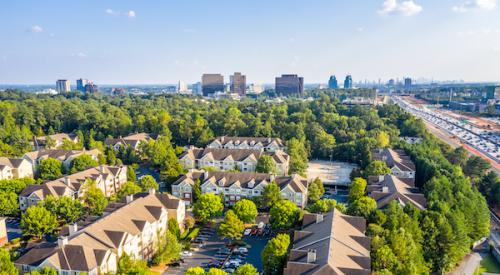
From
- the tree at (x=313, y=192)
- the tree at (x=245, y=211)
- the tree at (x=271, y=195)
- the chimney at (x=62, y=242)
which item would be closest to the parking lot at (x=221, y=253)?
the tree at (x=245, y=211)

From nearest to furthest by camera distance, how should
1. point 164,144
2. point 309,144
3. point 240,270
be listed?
1. point 240,270
2. point 164,144
3. point 309,144

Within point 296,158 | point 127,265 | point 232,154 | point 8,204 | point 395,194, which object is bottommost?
point 127,265

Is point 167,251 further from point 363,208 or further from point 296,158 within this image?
point 296,158

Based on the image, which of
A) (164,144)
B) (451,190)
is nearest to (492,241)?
(451,190)

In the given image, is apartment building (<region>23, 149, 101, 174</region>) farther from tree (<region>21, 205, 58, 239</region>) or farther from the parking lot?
the parking lot

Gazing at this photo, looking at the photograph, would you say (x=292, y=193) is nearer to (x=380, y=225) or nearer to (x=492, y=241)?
(x=380, y=225)

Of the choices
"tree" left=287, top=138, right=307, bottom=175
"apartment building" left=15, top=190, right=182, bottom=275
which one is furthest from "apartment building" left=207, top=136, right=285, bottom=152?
"apartment building" left=15, top=190, right=182, bottom=275

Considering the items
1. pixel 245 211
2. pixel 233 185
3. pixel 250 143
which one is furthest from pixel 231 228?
pixel 250 143
